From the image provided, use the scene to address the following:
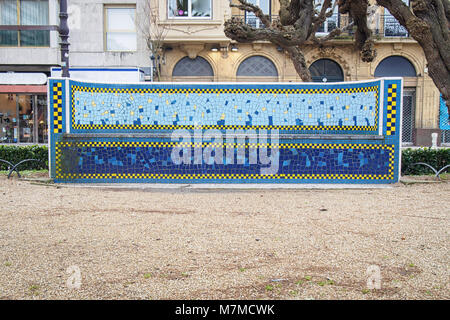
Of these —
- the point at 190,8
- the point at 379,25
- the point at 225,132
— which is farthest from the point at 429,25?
the point at 379,25

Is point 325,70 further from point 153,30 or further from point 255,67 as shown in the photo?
point 153,30

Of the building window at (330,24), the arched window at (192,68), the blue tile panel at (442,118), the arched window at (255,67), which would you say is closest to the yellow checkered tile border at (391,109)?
the arched window at (255,67)

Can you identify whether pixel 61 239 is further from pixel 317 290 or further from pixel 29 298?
pixel 317 290

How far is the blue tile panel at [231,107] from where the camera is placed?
10125 mm

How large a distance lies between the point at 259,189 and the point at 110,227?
13.6ft

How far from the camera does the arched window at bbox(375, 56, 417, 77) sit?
25.5 metres

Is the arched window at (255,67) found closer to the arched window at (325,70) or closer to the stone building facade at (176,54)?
the stone building facade at (176,54)

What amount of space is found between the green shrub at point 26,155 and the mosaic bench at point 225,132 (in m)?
1.74

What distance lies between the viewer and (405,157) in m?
11.0

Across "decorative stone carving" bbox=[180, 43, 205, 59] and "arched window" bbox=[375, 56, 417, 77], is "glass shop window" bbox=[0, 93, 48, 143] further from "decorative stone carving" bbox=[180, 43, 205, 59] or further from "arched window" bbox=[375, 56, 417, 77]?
"arched window" bbox=[375, 56, 417, 77]

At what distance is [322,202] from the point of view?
778cm

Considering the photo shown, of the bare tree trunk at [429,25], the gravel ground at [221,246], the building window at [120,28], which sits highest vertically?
the building window at [120,28]

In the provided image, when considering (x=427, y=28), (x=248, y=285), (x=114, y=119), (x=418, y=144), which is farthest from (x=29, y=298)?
(x=418, y=144)

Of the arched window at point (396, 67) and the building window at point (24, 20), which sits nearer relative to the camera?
the building window at point (24, 20)
